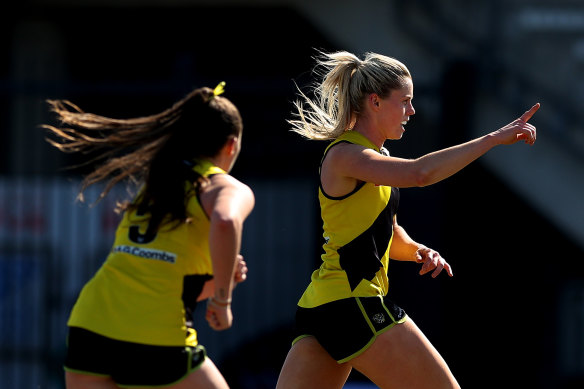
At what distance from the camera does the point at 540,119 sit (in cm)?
797

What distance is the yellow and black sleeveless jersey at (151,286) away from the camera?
3658 mm

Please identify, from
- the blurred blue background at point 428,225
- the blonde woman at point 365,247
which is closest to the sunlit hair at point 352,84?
the blonde woman at point 365,247

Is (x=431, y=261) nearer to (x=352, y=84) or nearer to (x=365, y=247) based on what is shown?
(x=365, y=247)

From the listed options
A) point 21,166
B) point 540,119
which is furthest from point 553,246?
point 21,166

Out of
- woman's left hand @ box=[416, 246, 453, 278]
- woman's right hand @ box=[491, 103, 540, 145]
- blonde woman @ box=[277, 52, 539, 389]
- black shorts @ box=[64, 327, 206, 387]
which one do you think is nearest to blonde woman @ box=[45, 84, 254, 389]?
black shorts @ box=[64, 327, 206, 387]

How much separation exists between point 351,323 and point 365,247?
0.30 meters

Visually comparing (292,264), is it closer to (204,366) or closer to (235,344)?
(235,344)

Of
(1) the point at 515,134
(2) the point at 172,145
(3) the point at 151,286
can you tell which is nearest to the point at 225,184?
(2) the point at 172,145

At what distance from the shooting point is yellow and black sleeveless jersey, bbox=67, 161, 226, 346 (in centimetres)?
366

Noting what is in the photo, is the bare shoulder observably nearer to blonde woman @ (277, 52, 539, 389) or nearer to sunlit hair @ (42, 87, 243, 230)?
sunlit hair @ (42, 87, 243, 230)

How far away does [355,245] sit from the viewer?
379 cm

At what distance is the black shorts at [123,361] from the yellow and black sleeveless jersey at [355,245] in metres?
0.60

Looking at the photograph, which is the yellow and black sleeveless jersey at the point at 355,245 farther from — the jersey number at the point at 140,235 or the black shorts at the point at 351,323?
the jersey number at the point at 140,235

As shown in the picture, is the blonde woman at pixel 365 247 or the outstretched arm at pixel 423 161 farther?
the blonde woman at pixel 365 247
